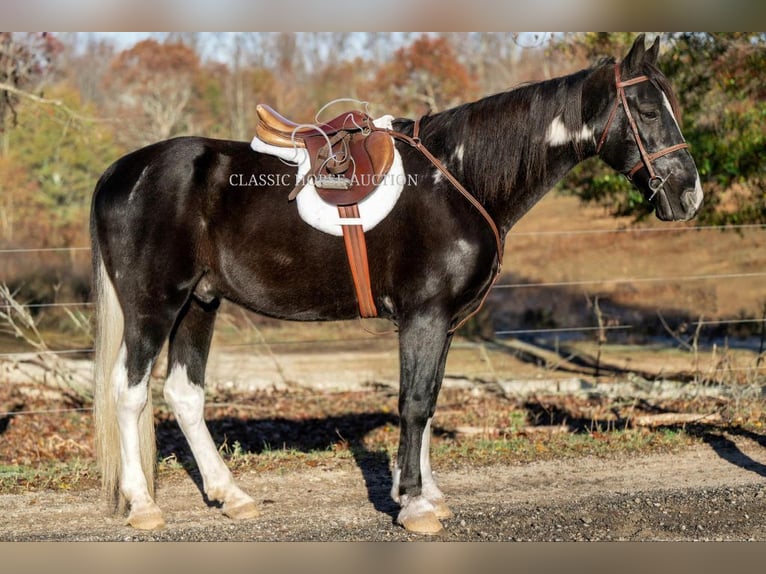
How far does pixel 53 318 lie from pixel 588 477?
9216 millimetres

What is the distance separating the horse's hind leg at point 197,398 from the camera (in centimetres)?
448

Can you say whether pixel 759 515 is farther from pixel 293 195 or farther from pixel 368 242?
pixel 293 195

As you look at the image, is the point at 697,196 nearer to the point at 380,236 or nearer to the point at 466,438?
the point at 380,236

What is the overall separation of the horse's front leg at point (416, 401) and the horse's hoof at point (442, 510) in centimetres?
11

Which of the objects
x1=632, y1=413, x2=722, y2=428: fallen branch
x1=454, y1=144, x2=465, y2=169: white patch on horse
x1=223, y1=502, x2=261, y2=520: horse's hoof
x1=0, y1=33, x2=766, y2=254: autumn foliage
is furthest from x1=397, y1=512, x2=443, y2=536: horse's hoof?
x1=0, y1=33, x2=766, y2=254: autumn foliage

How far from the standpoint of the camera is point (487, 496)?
4.82 metres

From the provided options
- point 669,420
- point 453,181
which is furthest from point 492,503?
point 669,420

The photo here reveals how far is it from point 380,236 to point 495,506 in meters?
1.61

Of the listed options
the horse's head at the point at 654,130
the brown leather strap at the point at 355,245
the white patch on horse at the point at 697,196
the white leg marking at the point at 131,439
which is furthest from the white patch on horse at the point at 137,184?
the white patch on horse at the point at 697,196

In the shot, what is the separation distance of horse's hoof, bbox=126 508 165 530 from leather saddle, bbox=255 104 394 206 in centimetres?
175

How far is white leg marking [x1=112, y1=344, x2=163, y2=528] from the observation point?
4.27m

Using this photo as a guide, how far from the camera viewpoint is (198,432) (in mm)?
4562

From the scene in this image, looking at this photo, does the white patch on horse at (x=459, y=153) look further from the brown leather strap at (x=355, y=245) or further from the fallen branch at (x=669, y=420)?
the fallen branch at (x=669, y=420)

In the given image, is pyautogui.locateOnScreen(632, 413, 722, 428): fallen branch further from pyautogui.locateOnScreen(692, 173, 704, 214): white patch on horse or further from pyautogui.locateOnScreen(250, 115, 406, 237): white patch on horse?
pyautogui.locateOnScreen(250, 115, 406, 237): white patch on horse
